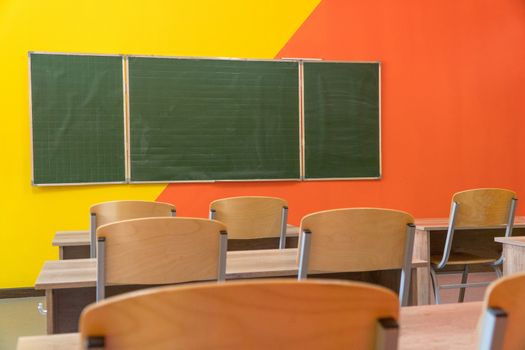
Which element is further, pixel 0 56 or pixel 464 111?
pixel 464 111

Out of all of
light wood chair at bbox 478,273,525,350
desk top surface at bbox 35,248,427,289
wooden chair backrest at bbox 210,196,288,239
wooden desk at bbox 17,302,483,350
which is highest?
light wood chair at bbox 478,273,525,350

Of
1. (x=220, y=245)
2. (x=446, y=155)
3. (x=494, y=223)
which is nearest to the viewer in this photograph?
(x=220, y=245)

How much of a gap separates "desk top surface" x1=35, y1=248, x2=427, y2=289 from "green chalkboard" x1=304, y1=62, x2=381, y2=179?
9.88ft

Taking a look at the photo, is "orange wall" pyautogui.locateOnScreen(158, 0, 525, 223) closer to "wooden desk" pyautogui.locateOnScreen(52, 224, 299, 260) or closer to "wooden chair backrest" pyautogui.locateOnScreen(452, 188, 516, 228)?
"wooden desk" pyautogui.locateOnScreen(52, 224, 299, 260)

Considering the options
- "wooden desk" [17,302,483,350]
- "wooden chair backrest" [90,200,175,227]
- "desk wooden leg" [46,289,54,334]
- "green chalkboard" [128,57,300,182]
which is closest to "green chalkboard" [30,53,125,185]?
"green chalkboard" [128,57,300,182]

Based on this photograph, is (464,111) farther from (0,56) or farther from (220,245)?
(220,245)

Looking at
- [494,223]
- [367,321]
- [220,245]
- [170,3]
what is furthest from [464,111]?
[367,321]

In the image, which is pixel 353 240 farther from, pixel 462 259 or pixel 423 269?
pixel 462 259

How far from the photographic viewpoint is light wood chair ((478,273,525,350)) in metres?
0.86

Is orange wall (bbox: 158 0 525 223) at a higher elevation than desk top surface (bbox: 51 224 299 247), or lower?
higher

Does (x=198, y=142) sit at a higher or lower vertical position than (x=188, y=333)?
higher

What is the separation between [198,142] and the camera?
5.21m

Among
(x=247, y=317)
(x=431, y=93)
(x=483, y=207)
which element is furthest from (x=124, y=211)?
(x=431, y=93)

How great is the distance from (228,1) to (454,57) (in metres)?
2.22
